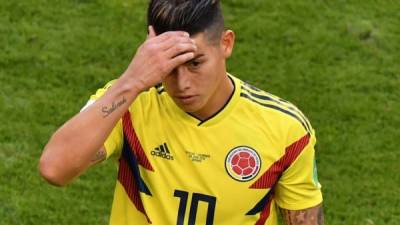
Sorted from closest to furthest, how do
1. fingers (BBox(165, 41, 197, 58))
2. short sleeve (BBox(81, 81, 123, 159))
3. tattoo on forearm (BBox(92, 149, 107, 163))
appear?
fingers (BBox(165, 41, 197, 58)) → tattoo on forearm (BBox(92, 149, 107, 163)) → short sleeve (BBox(81, 81, 123, 159))

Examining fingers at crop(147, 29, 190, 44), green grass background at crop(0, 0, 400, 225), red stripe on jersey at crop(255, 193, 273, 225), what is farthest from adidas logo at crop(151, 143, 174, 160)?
green grass background at crop(0, 0, 400, 225)

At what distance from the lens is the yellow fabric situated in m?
4.76

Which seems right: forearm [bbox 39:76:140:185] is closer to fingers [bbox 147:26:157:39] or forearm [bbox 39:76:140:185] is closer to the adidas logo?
fingers [bbox 147:26:157:39]

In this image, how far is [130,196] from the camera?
4.86m

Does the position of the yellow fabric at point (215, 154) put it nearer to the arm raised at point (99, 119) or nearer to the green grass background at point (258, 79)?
the arm raised at point (99, 119)

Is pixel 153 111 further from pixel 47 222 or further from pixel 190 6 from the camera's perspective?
pixel 47 222

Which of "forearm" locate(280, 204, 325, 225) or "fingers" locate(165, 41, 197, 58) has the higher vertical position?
"fingers" locate(165, 41, 197, 58)

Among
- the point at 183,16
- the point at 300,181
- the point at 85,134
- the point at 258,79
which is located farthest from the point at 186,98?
the point at 258,79

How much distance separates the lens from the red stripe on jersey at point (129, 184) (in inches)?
190

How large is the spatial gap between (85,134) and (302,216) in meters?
1.22

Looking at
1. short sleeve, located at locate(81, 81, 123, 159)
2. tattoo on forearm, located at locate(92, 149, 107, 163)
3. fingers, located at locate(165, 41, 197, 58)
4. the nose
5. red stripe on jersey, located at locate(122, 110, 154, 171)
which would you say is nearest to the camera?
fingers, located at locate(165, 41, 197, 58)

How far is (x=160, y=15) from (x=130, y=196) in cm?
96

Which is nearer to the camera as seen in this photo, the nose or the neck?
the nose

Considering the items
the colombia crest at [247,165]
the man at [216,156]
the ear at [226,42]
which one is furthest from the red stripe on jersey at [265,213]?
the ear at [226,42]
